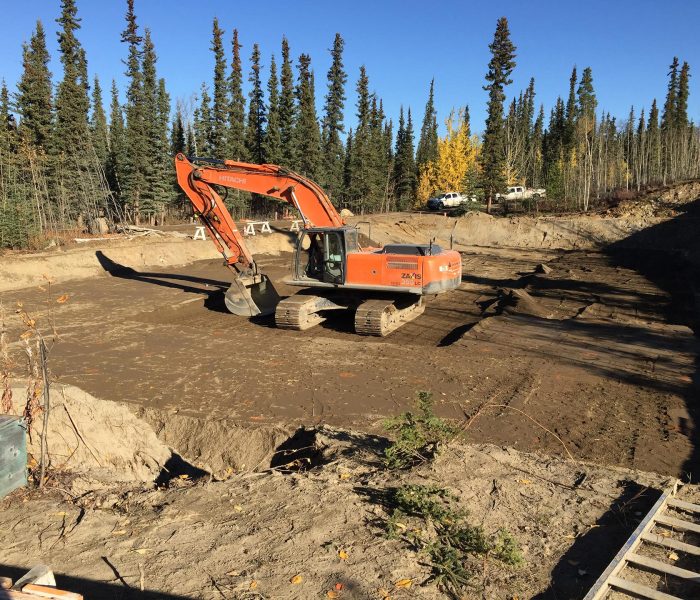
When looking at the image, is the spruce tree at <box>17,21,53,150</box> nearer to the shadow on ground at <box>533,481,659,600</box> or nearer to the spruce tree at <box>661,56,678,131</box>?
the shadow on ground at <box>533,481,659,600</box>

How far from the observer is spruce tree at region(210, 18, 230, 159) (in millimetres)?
40312

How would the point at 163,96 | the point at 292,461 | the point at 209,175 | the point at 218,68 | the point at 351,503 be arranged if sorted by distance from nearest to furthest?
the point at 351,503, the point at 292,461, the point at 209,175, the point at 218,68, the point at 163,96

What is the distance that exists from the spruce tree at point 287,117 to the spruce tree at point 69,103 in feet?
50.6

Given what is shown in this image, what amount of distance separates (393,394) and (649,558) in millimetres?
4954

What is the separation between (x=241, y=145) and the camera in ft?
143

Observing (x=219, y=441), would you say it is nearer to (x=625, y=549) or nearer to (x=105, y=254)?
(x=625, y=549)

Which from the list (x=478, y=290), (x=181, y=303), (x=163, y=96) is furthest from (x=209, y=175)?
(x=163, y=96)

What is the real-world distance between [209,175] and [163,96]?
127 feet

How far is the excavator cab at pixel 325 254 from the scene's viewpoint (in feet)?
41.7

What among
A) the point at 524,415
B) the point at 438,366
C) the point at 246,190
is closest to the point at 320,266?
the point at 246,190

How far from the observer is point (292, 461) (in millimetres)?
6676

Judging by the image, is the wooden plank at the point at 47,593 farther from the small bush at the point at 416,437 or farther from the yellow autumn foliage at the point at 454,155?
the yellow autumn foliage at the point at 454,155

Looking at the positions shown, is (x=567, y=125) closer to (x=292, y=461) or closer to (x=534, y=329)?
(x=534, y=329)

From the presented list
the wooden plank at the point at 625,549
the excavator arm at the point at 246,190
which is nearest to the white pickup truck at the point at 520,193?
the excavator arm at the point at 246,190
